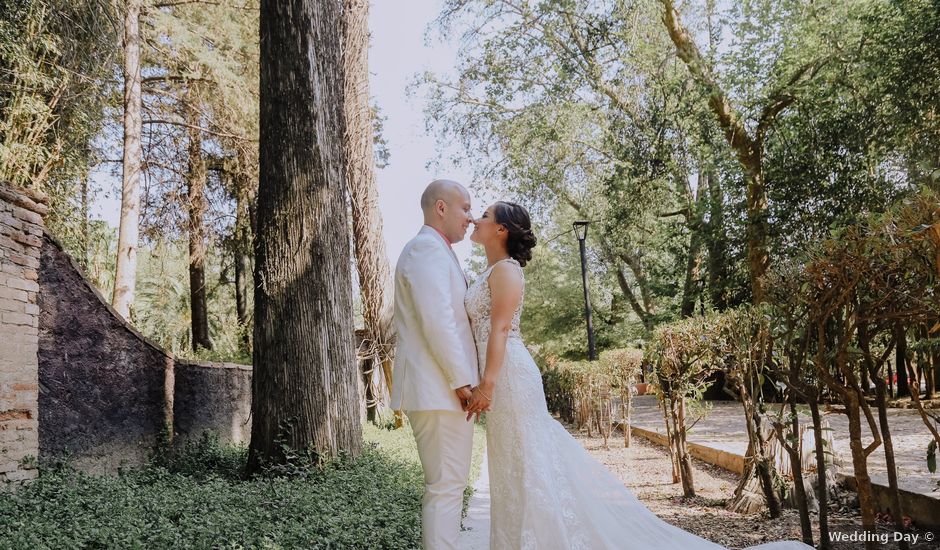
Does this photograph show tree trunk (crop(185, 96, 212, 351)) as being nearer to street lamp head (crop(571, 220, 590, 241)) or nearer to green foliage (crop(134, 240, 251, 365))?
green foliage (crop(134, 240, 251, 365))

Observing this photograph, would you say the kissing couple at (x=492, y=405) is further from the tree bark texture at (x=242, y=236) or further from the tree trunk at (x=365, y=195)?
the tree bark texture at (x=242, y=236)

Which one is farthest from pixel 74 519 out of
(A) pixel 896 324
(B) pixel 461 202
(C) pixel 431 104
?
(C) pixel 431 104

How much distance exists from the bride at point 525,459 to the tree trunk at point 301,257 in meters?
3.03

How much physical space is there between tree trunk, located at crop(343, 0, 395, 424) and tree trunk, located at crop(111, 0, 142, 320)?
158 inches

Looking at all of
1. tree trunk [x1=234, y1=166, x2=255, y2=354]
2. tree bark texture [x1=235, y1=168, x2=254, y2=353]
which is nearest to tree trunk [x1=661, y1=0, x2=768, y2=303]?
tree trunk [x1=234, y1=166, x2=255, y2=354]

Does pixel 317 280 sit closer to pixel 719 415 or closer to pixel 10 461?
pixel 10 461

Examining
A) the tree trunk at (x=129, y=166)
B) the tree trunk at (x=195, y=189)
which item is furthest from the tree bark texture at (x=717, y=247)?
the tree trunk at (x=129, y=166)

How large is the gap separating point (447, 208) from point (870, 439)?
983 cm

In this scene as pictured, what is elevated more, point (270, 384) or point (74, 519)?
point (270, 384)

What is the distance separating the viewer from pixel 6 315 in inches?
254

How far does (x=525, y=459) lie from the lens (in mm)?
4008

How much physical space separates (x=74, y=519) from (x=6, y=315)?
97.7 inches

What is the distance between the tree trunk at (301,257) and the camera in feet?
22.1

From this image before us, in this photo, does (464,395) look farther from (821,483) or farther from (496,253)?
(821,483)
